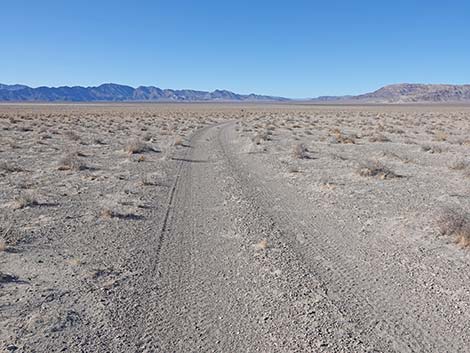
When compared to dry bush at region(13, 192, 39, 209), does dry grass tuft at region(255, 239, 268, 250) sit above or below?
above

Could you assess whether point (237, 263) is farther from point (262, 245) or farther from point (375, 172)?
point (375, 172)

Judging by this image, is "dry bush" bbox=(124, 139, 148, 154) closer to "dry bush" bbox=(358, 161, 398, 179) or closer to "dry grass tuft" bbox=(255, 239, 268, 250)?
"dry bush" bbox=(358, 161, 398, 179)

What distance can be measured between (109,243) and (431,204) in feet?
26.3

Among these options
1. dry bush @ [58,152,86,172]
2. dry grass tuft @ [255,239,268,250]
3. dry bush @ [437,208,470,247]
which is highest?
dry bush @ [437,208,470,247]

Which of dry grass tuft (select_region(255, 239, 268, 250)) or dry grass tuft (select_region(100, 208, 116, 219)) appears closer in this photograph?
dry grass tuft (select_region(255, 239, 268, 250))

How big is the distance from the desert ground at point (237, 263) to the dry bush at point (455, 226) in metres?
0.03

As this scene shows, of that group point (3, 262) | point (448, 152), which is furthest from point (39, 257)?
point (448, 152)

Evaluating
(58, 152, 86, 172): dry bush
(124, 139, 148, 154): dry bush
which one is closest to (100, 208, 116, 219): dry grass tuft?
(58, 152, 86, 172): dry bush

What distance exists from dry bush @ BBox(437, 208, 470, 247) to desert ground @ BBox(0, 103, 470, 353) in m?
0.03

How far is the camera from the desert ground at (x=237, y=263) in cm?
501

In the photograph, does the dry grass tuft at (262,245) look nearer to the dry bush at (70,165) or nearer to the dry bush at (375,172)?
the dry bush at (375,172)

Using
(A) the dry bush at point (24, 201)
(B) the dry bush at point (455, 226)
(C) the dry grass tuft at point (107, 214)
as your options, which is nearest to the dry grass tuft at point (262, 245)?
(B) the dry bush at point (455, 226)

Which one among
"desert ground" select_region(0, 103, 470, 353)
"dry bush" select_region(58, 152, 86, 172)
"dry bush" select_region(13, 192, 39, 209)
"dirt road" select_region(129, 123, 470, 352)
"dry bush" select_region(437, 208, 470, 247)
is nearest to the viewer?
"dirt road" select_region(129, 123, 470, 352)

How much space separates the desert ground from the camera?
5.01 m
